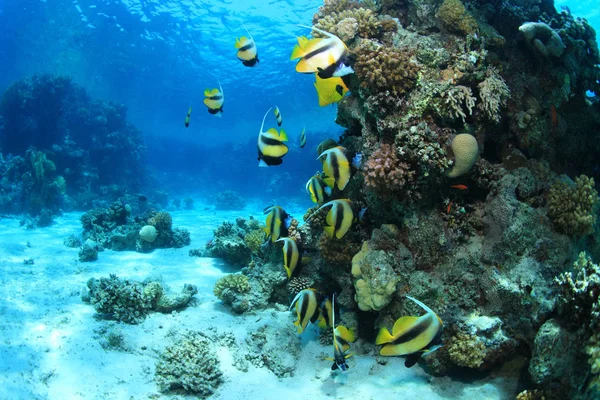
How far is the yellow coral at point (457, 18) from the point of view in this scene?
5359 millimetres

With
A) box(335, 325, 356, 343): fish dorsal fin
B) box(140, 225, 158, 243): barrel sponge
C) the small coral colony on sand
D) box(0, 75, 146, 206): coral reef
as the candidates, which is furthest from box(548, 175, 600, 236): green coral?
box(0, 75, 146, 206): coral reef

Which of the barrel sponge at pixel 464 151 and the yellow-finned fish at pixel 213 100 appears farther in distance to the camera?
the yellow-finned fish at pixel 213 100

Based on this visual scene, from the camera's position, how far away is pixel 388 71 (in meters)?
4.69

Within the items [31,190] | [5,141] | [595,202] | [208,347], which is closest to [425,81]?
[595,202]

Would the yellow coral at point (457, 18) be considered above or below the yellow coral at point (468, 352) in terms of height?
above

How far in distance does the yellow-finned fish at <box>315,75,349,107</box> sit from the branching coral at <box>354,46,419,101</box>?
110cm

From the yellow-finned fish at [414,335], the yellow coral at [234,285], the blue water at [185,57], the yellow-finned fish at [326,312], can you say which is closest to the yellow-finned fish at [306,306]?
the yellow-finned fish at [326,312]

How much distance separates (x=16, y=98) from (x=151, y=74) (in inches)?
1136

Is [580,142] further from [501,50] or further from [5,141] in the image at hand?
[5,141]

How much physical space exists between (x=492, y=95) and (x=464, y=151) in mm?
1195

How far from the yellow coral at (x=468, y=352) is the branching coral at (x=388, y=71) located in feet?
11.6

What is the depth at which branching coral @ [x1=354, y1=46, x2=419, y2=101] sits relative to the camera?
4.69 metres

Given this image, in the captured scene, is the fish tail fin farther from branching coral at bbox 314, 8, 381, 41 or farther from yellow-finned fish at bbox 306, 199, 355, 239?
branching coral at bbox 314, 8, 381, 41

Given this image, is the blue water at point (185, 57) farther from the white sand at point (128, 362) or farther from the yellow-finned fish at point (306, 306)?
the yellow-finned fish at point (306, 306)
